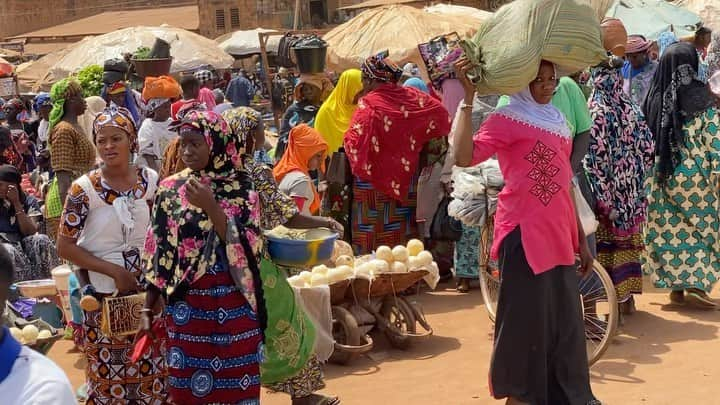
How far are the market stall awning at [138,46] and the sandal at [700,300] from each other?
13.6m

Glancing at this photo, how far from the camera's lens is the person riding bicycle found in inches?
191

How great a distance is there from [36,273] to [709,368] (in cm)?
520

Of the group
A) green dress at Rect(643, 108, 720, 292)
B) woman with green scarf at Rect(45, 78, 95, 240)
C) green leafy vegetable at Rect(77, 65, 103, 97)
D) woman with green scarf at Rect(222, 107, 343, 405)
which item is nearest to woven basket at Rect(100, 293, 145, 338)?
woman with green scarf at Rect(222, 107, 343, 405)

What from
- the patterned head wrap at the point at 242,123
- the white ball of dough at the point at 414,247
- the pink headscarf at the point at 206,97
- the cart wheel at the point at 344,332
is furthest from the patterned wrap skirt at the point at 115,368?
the pink headscarf at the point at 206,97

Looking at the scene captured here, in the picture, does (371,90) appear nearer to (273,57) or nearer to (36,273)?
(36,273)

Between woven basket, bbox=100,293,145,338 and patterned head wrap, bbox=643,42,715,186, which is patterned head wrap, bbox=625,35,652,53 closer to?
patterned head wrap, bbox=643,42,715,186

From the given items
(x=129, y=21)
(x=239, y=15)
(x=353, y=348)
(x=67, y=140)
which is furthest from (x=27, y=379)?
(x=129, y=21)

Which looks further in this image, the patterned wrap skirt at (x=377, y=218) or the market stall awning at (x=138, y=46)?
the market stall awning at (x=138, y=46)

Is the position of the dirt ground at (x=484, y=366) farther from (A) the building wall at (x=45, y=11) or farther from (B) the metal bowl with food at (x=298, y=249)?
(A) the building wall at (x=45, y=11)

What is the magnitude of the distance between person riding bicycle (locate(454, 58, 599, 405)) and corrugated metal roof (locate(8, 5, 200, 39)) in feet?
147

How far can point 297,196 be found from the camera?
7551 millimetres

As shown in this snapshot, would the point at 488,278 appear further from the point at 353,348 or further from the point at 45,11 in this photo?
the point at 45,11

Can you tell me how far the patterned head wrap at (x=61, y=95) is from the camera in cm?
770

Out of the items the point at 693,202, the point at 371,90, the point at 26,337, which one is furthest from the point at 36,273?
the point at 693,202
